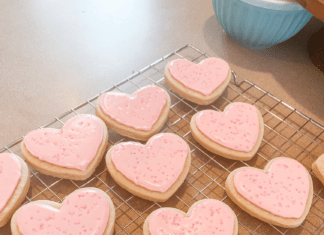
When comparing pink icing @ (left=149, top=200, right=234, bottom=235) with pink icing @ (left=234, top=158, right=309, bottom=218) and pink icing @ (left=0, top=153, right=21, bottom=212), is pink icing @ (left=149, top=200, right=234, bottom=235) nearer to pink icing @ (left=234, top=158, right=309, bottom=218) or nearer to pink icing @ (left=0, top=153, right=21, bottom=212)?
pink icing @ (left=234, top=158, right=309, bottom=218)

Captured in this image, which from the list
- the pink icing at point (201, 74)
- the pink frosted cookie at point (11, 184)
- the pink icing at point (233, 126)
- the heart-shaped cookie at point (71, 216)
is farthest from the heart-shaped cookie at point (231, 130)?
the pink frosted cookie at point (11, 184)

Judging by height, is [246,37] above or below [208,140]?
above

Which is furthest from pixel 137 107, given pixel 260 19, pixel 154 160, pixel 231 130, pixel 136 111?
pixel 260 19

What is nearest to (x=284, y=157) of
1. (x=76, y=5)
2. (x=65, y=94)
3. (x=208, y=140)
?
(x=208, y=140)

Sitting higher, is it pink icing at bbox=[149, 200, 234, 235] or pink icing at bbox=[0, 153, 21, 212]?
pink icing at bbox=[149, 200, 234, 235]

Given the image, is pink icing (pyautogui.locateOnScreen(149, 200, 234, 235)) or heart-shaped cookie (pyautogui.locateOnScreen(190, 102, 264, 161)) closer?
pink icing (pyautogui.locateOnScreen(149, 200, 234, 235))

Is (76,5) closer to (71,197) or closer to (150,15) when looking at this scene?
(150,15)

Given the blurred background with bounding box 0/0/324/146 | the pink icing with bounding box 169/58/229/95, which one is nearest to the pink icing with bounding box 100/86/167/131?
the pink icing with bounding box 169/58/229/95
